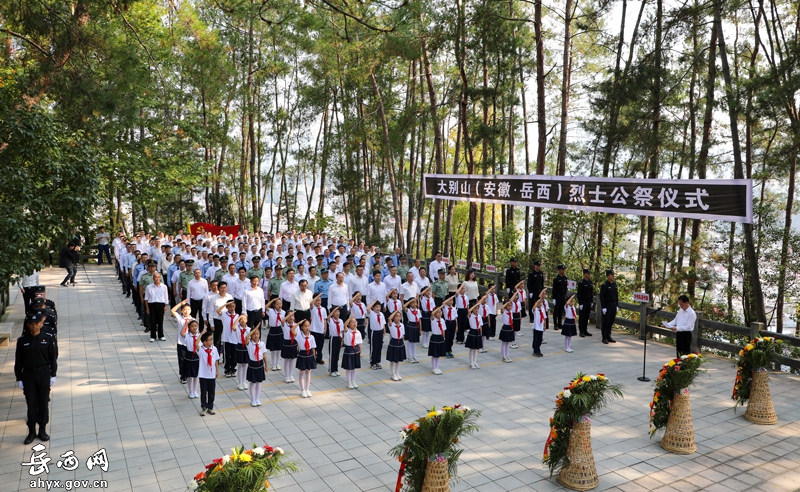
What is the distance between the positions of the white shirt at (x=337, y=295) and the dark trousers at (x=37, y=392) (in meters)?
5.36

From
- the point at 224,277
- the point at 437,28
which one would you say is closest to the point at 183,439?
the point at 224,277

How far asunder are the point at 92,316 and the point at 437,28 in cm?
1284

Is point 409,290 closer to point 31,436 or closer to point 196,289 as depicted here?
point 196,289

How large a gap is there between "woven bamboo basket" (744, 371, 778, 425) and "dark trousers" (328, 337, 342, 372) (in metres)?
6.63

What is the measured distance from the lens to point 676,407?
7273 millimetres

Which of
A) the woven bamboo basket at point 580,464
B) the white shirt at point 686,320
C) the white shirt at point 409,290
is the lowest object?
the woven bamboo basket at point 580,464

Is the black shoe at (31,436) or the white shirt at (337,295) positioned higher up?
the white shirt at (337,295)

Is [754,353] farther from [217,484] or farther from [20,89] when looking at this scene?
[20,89]

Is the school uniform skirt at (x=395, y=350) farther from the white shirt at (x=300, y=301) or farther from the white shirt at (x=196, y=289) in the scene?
the white shirt at (x=196, y=289)

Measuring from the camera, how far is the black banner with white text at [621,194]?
942 centimetres

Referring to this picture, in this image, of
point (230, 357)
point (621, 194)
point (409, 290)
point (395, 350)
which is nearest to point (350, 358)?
point (395, 350)

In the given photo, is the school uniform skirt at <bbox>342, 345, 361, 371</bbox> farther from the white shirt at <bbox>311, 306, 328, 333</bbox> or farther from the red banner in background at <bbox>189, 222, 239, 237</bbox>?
the red banner in background at <bbox>189, 222, 239, 237</bbox>

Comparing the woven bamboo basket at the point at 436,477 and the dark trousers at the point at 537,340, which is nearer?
the woven bamboo basket at the point at 436,477

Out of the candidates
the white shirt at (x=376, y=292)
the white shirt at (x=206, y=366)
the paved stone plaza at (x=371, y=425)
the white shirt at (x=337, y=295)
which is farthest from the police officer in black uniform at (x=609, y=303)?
the white shirt at (x=206, y=366)
